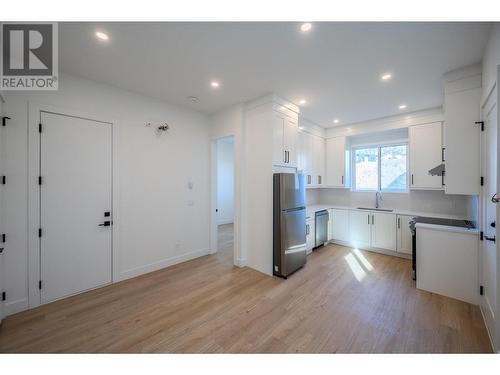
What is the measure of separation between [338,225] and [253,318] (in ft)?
11.1

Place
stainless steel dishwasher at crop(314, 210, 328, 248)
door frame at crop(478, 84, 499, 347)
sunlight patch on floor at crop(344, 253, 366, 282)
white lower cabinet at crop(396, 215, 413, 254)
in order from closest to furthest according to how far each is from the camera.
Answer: door frame at crop(478, 84, 499, 347) → sunlight patch on floor at crop(344, 253, 366, 282) → white lower cabinet at crop(396, 215, 413, 254) → stainless steel dishwasher at crop(314, 210, 328, 248)

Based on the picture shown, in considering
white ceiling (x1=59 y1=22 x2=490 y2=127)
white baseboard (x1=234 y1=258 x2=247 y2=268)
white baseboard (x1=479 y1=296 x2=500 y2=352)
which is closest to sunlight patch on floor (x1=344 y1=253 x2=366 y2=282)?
white baseboard (x1=479 y1=296 x2=500 y2=352)

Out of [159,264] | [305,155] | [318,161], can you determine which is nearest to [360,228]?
[318,161]

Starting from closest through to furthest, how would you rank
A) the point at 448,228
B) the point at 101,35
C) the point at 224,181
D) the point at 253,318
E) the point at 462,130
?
the point at 101,35 → the point at 253,318 → the point at 462,130 → the point at 448,228 → the point at 224,181

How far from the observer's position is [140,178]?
321 centimetres

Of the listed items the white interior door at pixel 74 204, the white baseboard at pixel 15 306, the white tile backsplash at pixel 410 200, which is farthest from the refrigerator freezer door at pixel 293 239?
the white baseboard at pixel 15 306

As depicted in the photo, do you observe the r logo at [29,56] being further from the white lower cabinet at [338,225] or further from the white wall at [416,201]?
the white wall at [416,201]

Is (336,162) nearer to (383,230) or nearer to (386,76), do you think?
(383,230)

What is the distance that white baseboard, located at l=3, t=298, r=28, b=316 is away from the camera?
217 cm

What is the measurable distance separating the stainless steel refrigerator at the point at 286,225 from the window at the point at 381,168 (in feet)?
8.70

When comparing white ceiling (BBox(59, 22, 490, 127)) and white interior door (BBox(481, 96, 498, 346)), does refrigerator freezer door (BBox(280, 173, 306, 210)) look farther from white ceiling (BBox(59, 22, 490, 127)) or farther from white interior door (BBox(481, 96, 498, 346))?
→ white interior door (BBox(481, 96, 498, 346))

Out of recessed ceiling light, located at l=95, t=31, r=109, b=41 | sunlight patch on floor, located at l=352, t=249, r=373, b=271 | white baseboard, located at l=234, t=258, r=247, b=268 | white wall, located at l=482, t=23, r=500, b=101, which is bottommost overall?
sunlight patch on floor, located at l=352, t=249, r=373, b=271

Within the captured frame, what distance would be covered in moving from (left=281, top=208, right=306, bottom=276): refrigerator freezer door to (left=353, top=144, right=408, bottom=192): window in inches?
99.9

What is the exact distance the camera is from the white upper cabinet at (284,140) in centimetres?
327
